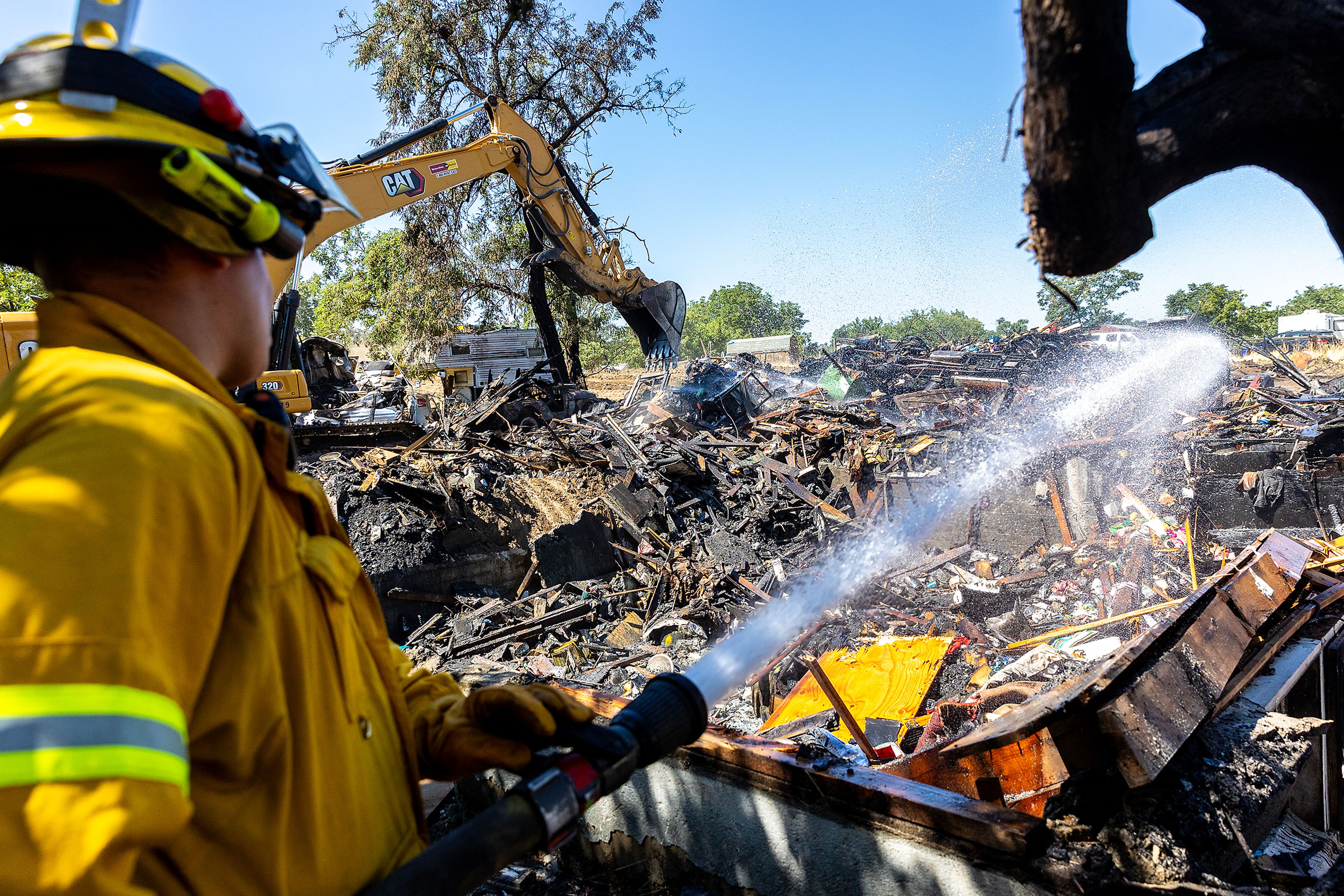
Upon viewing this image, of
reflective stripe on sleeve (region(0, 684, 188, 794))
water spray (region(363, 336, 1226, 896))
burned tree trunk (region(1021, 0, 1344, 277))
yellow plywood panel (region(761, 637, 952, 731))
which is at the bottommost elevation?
yellow plywood panel (region(761, 637, 952, 731))

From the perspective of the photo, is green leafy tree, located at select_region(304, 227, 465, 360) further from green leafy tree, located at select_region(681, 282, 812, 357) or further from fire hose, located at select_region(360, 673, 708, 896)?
green leafy tree, located at select_region(681, 282, 812, 357)

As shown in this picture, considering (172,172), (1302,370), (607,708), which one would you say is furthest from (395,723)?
(1302,370)

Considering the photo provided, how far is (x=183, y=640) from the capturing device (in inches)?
36.1

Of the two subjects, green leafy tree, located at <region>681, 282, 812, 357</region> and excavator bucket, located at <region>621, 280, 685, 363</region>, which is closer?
excavator bucket, located at <region>621, 280, 685, 363</region>

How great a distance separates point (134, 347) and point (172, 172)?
29 cm

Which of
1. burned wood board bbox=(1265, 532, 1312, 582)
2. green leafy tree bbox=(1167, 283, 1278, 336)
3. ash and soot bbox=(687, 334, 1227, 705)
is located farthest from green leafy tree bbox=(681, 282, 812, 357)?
burned wood board bbox=(1265, 532, 1312, 582)

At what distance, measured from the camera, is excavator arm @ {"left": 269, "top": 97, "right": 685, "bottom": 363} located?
1014 cm

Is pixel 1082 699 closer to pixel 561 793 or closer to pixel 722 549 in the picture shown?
pixel 561 793

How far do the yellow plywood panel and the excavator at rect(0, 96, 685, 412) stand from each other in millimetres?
5472

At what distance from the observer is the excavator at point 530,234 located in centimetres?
845

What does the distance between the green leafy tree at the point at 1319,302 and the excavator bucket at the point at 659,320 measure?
66.2 m

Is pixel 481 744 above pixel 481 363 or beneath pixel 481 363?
beneath

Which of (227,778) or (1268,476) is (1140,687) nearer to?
(227,778)

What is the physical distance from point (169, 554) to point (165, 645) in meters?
0.11
